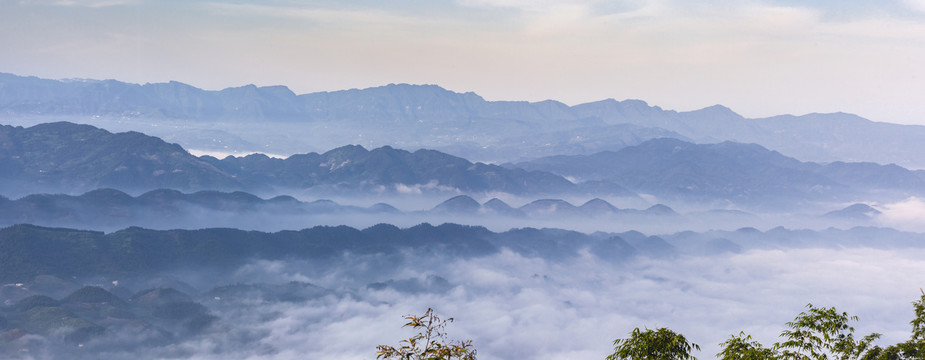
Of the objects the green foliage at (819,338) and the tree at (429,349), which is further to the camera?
the green foliage at (819,338)

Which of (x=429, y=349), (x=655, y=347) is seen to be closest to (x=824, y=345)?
(x=655, y=347)

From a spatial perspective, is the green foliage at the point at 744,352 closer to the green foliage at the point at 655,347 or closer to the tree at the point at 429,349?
the green foliage at the point at 655,347

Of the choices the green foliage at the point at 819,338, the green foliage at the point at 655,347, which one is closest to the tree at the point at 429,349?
the green foliage at the point at 655,347

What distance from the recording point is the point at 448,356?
39.8 meters

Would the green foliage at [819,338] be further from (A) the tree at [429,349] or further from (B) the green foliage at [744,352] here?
(A) the tree at [429,349]

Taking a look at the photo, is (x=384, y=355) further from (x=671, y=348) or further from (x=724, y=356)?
(x=724, y=356)

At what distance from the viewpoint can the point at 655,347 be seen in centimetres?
4750

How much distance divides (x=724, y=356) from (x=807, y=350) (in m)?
5.29

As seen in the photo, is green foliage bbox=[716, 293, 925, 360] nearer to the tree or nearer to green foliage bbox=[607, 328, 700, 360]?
green foliage bbox=[607, 328, 700, 360]

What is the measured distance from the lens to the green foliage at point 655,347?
4738 centimetres

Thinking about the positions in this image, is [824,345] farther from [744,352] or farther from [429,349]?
[429,349]

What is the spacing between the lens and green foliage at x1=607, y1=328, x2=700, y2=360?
155ft

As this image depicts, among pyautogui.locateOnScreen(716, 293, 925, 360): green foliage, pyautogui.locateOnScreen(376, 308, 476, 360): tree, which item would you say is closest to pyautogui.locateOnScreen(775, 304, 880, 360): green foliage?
pyautogui.locateOnScreen(716, 293, 925, 360): green foliage

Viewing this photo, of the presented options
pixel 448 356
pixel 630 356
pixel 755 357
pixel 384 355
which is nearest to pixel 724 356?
pixel 755 357
